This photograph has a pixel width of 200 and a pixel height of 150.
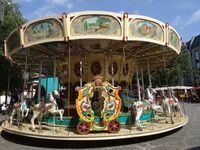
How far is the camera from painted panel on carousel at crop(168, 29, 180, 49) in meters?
11.5

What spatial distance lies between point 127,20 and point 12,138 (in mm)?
6607

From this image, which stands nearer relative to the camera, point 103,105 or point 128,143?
point 128,143

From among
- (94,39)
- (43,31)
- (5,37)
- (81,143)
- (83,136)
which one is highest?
(5,37)

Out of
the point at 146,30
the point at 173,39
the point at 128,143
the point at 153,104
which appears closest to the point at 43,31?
the point at 146,30

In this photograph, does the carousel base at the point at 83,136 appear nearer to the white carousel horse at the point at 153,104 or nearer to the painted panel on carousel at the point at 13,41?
the white carousel horse at the point at 153,104

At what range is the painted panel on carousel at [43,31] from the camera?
9.57 m

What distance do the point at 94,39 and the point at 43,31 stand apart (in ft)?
7.28

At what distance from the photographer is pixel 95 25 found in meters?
9.41

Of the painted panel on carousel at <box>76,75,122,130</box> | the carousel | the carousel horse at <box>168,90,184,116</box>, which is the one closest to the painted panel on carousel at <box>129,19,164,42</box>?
the carousel

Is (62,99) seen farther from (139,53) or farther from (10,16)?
(10,16)

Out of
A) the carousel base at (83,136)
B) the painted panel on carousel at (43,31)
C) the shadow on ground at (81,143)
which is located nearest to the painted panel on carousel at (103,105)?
the carousel base at (83,136)

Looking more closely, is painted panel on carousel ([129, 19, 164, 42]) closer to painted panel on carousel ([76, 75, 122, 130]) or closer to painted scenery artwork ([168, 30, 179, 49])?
painted scenery artwork ([168, 30, 179, 49])

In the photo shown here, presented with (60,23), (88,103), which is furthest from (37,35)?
(88,103)

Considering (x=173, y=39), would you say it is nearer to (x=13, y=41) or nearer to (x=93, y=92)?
(x=93, y=92)
